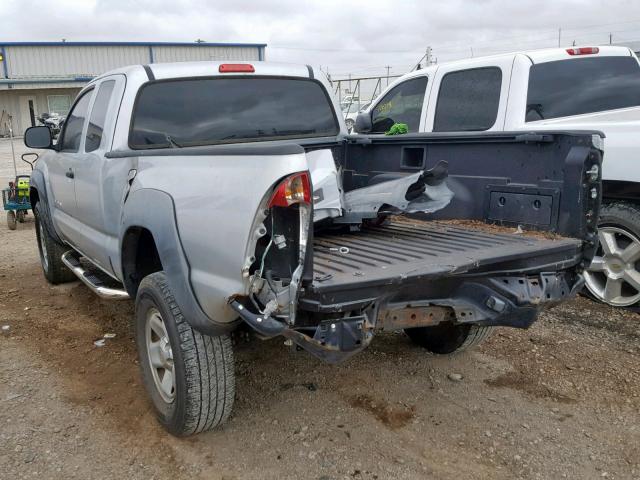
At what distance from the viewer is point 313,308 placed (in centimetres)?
239

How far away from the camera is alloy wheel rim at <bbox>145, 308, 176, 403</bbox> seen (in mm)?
3148

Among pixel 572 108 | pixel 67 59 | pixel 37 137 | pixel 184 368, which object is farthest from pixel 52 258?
pixel 67 59

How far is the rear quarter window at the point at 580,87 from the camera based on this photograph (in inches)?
207

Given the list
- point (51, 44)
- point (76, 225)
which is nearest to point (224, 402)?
point (76, 225)

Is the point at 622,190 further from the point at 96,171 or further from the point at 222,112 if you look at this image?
the point at 96,171

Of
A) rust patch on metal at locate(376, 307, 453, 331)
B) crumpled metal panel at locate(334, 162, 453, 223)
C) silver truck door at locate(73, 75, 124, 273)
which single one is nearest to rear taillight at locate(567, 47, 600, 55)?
crumpled metal panel at locate(334, 162, 453, 223)

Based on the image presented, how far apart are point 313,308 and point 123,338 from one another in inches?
108

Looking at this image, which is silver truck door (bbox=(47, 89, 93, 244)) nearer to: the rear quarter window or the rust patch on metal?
the rust patch on metal

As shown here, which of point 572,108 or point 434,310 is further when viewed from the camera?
point 572,108

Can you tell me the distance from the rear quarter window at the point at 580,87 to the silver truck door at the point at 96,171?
3.44 m

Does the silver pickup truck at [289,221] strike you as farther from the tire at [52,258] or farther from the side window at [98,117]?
the tire at [52,258]

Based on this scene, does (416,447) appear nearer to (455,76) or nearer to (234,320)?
(234,320)

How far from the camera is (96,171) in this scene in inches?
156

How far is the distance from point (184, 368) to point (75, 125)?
2.83 metres
